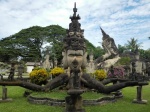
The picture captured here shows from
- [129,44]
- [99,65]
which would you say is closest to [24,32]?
[99,65]

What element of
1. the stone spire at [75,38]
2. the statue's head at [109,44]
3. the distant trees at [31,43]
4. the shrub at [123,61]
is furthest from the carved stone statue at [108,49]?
the stone spire at [75,38]

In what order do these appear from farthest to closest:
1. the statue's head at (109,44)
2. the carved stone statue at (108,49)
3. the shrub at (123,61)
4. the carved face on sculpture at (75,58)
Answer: the statue's head at (109,44), the carved stone statue at (108,49), the shrub at (123,61), the carved face on sculpture at (75,58)

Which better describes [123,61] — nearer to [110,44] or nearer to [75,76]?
[110,44]

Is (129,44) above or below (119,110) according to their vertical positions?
above

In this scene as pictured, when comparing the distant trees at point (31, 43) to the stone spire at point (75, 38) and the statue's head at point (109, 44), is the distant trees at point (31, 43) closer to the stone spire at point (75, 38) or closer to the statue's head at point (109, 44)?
the statue's head at point (109, 44)

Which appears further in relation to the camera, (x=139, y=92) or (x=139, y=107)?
(x=139, y=92)

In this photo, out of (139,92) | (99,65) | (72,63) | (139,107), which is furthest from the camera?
(99,65)

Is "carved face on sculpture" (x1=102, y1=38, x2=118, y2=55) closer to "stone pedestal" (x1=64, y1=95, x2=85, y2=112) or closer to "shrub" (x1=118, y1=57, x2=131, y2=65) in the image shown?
"shrub" (x1=118, y1=57, x2=131, y2=65)

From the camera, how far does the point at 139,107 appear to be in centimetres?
1225

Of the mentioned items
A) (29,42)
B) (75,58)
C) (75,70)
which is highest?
(29,42)

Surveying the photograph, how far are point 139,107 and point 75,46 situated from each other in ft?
17.0

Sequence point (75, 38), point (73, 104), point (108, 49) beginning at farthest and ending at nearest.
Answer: point (108, 49) < point (75, 38) < point (73, 104)

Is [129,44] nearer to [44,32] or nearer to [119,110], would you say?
[44,32]

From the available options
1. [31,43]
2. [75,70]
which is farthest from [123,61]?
[75,70]
